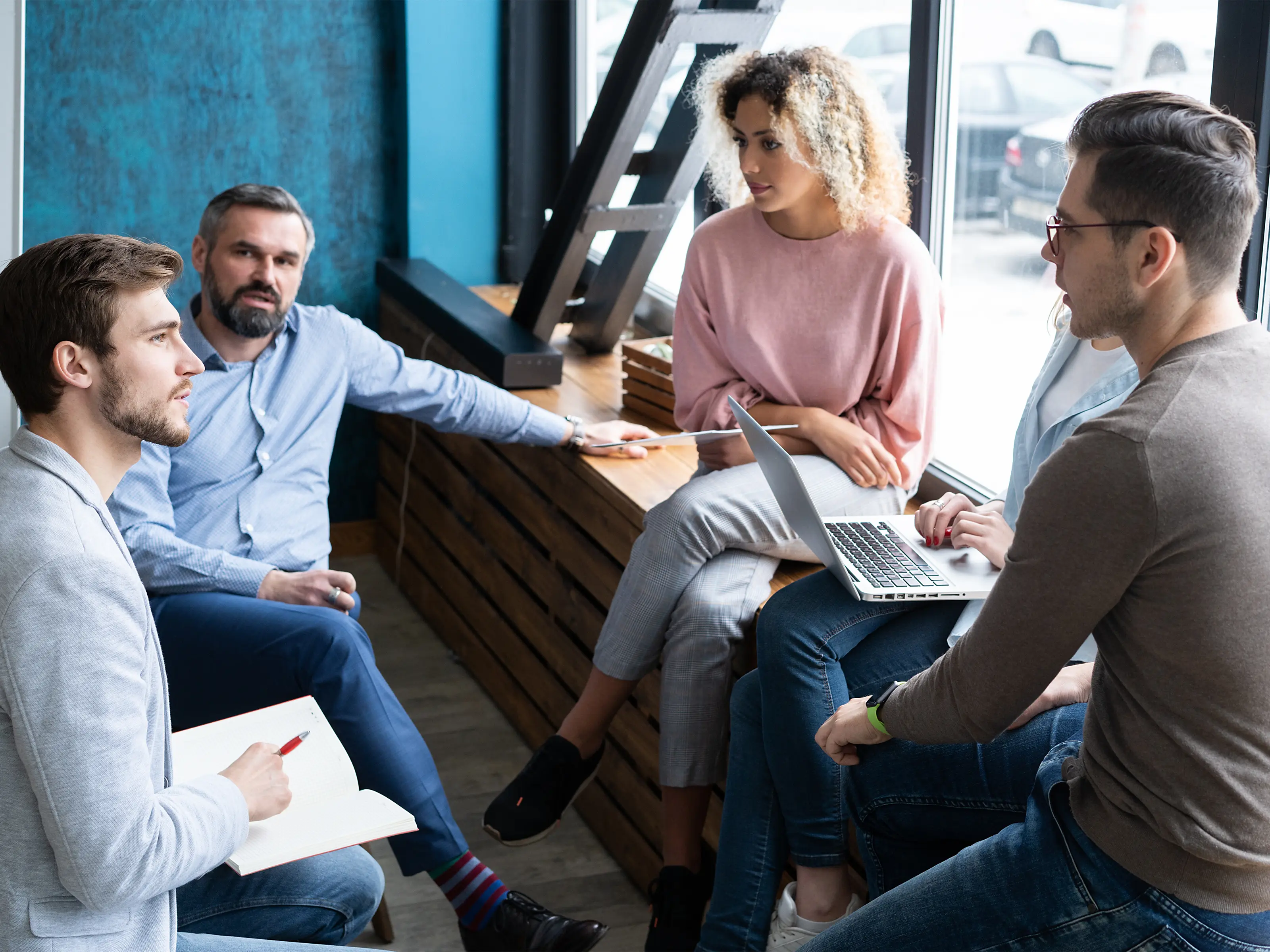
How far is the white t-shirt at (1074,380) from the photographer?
1.86 metres

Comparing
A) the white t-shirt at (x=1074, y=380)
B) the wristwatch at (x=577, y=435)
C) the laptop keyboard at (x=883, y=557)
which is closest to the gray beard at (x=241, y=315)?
the wristwatch at (x=577, y=435)

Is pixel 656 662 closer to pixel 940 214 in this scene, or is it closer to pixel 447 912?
pixel 447 912

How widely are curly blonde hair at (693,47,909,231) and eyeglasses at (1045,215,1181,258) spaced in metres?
0.85

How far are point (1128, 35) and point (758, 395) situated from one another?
0.85 meters

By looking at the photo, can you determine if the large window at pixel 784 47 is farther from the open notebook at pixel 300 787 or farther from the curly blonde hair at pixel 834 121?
the open notebook at pixel 300 787

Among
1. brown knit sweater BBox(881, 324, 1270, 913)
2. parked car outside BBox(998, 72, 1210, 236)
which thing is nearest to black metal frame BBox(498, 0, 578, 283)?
parked car outside BBox(998, 72, 1210, 236)

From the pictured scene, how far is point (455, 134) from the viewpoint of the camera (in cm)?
404

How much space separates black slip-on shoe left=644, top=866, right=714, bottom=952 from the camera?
2.14m

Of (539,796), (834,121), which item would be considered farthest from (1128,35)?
(539,796)

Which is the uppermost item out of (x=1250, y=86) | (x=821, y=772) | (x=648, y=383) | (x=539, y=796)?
(x=1250, y=86)

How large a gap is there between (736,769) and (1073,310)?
86cm

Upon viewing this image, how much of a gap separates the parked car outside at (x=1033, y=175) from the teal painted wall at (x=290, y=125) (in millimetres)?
2082

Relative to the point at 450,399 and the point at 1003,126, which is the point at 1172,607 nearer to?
the point at 1003,126

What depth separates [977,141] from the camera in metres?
2.49
